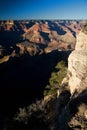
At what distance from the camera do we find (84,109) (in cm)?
2133

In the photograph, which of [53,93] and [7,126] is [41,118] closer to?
[7,126]

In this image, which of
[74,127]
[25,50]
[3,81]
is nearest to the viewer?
[74,127]

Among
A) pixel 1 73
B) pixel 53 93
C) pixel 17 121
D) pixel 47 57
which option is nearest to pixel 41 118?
pixel 17 121

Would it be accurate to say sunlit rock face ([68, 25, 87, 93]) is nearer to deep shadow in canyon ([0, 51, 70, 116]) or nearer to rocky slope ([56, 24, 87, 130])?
rocky slope ([56, 24, 87, 130])

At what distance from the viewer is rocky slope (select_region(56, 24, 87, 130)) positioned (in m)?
20.9

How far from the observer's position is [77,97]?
78.8 feet

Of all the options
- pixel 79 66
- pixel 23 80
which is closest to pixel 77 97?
pixel 79 66

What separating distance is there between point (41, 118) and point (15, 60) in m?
73.0

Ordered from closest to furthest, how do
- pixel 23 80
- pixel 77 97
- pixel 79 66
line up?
pixel 77 97
pixel 79 66
pixel 23 80

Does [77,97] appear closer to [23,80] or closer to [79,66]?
[79,66]

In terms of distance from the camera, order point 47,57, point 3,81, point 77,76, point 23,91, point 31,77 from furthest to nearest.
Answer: point 47,57, point 31,77, point 3,81, point 23,91, point 77,76

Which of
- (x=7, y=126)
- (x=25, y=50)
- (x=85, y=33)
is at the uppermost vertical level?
(x=25, y=50)

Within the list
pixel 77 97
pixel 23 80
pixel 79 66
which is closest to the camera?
pixel 77 97

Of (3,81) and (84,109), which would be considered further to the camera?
(3,81)
